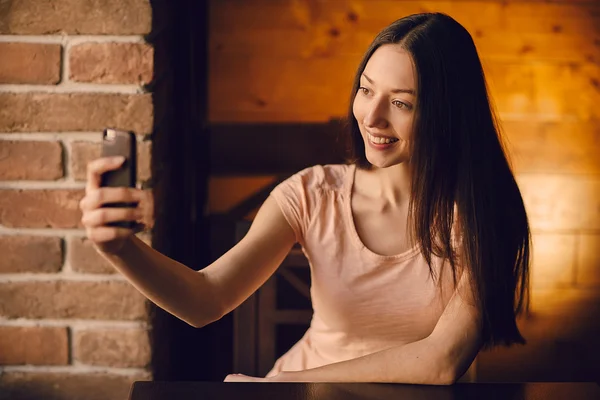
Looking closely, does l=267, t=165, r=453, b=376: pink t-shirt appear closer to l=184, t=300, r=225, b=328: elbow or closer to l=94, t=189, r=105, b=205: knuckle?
l=184, t=300, r=225, b=328: elbow

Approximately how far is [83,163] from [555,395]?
0.84m

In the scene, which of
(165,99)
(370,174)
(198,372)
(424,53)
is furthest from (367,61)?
(198,372)

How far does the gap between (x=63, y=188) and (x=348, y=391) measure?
0.65 metres

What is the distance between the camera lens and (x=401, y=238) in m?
1.35

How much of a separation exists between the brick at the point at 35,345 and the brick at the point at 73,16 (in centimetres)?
53

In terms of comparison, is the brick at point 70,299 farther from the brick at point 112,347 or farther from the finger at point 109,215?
the finger at point 109,215

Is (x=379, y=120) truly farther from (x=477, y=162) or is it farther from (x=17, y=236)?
(x=17, y=236)

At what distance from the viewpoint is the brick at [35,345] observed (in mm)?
1314

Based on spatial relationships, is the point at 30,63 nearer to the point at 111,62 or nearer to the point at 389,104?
the point at 111,62

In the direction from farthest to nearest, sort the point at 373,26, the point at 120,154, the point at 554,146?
the point at 554,146
the point at 373,26
the point at 120,154

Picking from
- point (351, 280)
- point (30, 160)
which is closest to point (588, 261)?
A: point (351, 280)

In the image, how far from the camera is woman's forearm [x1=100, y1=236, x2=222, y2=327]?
1.00 m

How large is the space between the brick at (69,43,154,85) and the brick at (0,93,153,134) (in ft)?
0.10

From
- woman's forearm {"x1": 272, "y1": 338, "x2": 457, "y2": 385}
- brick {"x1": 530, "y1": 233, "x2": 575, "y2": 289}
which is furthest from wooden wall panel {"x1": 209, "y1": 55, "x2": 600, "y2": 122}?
woman's forearm {"x1": 272, "y1": 338, "x2": 457, "y2": 385}
